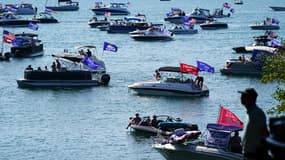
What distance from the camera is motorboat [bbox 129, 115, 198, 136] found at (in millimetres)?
41312

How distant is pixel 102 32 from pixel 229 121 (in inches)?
3652

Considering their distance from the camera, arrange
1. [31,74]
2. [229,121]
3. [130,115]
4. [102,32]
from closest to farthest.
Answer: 1. [229,121]
2. [130,115]
3. [31,74]
4. [102,32]

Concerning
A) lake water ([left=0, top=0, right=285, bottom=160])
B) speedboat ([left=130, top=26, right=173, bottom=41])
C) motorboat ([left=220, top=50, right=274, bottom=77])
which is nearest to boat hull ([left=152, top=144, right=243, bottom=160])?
lake water ([left=0, top=0, right=285, bottom=160])

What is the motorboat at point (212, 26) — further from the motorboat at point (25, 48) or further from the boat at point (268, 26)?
the motorboat at point (25, 48)

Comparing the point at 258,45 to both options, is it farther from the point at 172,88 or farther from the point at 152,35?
the point at 172,88

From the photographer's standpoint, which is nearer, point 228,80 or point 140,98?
point 140,98

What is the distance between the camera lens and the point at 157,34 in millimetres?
109062

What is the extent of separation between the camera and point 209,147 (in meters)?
31.8

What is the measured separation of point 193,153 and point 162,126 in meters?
10.1

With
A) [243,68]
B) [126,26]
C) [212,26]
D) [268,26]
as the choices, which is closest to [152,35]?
[126,26]

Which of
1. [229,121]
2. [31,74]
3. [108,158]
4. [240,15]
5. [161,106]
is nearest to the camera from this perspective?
[229,121]

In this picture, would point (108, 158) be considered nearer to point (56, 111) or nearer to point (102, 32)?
point (56, 111)

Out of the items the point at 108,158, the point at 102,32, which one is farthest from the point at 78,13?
the point at 108,158

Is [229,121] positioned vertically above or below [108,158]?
above
